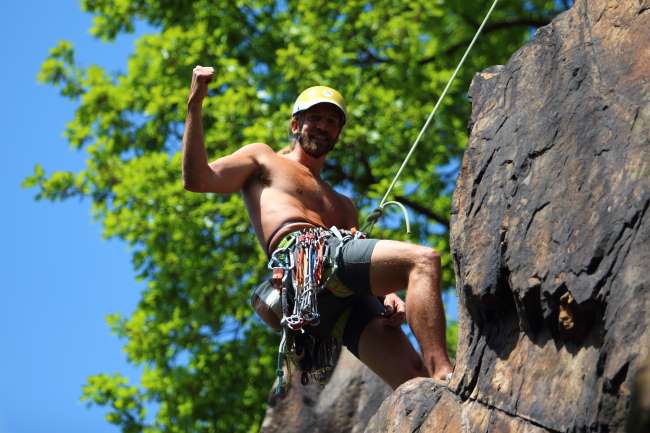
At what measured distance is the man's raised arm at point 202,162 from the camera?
6359 mm

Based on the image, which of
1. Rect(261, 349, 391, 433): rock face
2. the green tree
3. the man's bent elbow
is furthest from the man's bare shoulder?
the green tree

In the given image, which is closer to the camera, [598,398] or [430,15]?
[598,398]

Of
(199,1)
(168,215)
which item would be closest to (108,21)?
(199,1)

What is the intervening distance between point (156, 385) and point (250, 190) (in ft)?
20.6

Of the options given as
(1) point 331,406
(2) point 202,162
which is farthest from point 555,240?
(1) point 331,406

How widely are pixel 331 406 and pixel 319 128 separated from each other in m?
2.77

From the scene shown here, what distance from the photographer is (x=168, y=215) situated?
12742mm

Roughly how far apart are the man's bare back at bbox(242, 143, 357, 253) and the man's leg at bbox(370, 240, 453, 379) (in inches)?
30.9

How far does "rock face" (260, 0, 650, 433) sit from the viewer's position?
4.77 m

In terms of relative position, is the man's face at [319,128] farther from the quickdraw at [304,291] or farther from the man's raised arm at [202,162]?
the quickdraw at [304,291]

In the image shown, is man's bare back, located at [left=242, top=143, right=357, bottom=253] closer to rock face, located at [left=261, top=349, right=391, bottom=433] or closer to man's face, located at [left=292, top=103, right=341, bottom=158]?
man's face, located at [left=292, top=103, right=341, bottom=158]

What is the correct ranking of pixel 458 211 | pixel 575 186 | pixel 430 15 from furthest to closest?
1. pixel 430 15
2. pixel 458 211
3. pixel 575 186

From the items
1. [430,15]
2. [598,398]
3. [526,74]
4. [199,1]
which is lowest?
[598,398]

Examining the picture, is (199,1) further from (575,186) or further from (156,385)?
(575,186)
